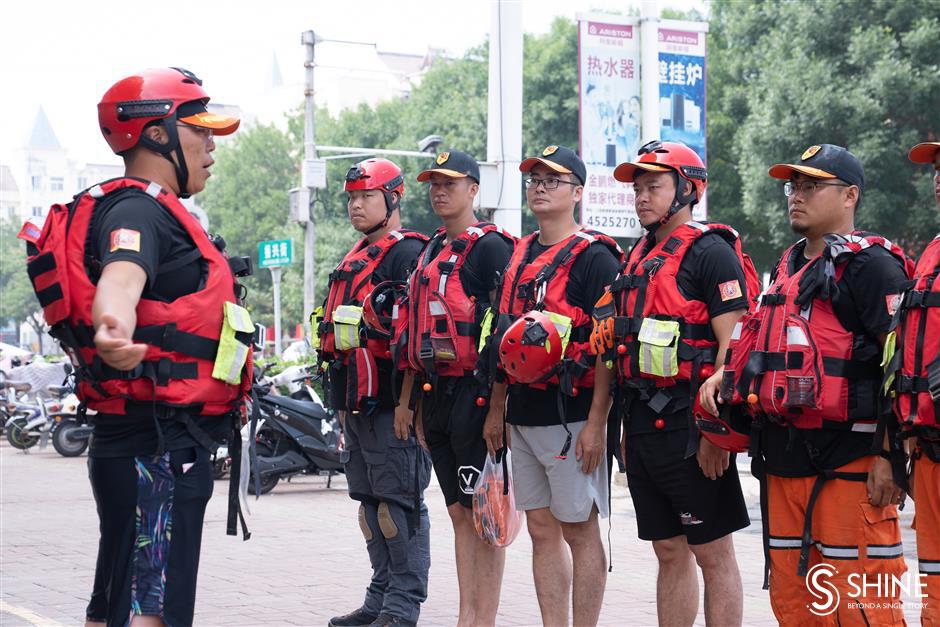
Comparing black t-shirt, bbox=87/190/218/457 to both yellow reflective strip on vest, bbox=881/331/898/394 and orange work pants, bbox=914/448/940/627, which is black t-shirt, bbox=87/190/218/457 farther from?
orange work pants, bbox=914/448/940/627

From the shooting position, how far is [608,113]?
41.8 ft

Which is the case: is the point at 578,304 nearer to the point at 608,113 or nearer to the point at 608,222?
the point at 608,222

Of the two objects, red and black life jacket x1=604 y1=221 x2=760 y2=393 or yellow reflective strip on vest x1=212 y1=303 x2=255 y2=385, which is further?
red and black life jacket x1=604 y1=221 x2=760 y2=393

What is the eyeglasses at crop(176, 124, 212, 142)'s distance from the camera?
4344mm

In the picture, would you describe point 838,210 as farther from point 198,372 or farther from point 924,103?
point 924,103

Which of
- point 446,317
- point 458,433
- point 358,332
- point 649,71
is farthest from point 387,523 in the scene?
point 649,71

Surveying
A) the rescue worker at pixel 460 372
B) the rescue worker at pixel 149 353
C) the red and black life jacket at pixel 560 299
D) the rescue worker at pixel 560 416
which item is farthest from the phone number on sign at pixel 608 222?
the rescue worker at pixel 149 353

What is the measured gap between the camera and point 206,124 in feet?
14.4

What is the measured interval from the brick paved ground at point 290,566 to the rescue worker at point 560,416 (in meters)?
1.18

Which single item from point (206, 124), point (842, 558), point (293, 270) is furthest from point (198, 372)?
point (293, 270)

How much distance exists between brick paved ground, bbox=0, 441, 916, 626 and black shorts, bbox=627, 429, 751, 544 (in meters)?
1.62

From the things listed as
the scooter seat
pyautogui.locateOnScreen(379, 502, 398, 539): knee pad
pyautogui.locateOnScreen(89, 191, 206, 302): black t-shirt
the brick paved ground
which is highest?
pyautogui.locateOnScreen(89, 191, 206, 302): black t-shirt

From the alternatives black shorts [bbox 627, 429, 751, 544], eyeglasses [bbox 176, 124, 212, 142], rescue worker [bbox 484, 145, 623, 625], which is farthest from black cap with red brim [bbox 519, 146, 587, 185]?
eyeglasses [bbox 176, 124, 212, 142]

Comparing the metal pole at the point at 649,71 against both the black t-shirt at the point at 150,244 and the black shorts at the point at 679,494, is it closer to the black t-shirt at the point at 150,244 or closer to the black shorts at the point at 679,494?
the black shorts at the point at 679,494
